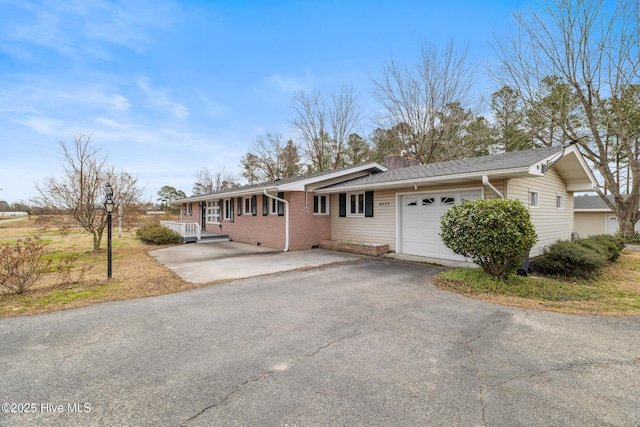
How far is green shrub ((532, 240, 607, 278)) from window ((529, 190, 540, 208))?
1769 millimetres

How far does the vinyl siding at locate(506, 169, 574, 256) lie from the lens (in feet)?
26.1

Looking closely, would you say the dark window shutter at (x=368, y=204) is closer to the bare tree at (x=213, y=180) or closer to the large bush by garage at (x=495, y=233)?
the large bush by garage at (x=495, y=233)

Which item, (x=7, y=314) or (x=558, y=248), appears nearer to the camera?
(x=7, y=314)

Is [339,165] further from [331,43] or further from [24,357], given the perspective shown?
[24,357]

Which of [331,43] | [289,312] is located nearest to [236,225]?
[331,43]

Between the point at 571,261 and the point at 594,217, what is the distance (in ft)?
74.8

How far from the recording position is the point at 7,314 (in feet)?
14.4

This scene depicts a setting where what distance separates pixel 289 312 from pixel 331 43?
1401cm

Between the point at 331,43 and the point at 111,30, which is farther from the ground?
the point at 331,43

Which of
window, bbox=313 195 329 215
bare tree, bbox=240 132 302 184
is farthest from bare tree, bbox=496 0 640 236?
bare tree, bbox=240 132 302 184

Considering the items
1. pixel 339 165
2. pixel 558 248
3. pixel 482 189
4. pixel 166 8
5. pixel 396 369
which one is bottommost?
pixel 396 369

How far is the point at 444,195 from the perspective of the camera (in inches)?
343

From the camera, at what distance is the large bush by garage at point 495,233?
5.47 meters

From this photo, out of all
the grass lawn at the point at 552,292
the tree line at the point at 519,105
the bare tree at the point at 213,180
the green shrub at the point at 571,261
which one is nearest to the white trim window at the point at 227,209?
the tree line at the point at 519,105
